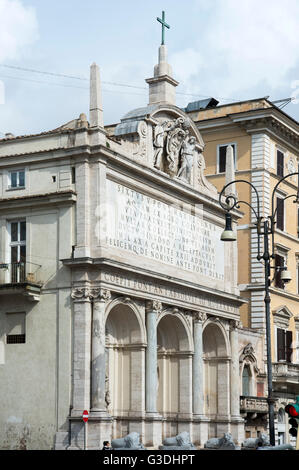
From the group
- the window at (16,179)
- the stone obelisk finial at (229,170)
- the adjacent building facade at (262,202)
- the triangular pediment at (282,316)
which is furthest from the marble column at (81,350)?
the triangular pediment at (282,316)

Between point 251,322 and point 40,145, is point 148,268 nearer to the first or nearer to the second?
point 40,145

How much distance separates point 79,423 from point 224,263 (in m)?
17.3

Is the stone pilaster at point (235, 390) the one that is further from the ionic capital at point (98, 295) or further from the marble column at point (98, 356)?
the ionic capital at point (98, 295)

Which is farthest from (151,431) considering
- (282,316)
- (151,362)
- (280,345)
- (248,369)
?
(282,316)

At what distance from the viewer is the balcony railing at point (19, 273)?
43062 millimetres

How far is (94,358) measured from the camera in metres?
41.8

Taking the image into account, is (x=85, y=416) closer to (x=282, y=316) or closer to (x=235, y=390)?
(x=235, y=390)

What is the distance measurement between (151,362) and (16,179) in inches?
422

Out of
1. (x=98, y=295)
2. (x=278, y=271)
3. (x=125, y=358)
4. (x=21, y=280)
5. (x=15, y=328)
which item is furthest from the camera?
(x=278, y=271)

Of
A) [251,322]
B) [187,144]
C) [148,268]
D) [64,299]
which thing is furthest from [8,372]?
[251,322]

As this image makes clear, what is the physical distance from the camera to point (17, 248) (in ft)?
145

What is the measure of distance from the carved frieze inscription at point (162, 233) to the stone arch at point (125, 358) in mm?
3188

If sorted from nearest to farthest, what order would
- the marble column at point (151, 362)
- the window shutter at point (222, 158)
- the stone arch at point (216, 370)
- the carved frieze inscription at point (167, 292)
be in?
the carved frieze inscription at point (167, 292)
the marble column at point (151, 362)
the stone arch at point (216, 370)
the window shutter at point (222, 158)

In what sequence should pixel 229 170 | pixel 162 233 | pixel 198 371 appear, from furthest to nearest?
1. pixel 229 170
2. pixel 198 371
3. pixel 162 233
